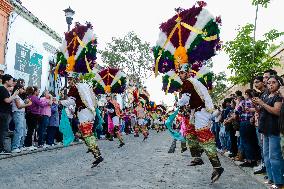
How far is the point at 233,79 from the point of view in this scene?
733 inches

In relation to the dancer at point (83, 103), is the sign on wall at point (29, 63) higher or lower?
higher

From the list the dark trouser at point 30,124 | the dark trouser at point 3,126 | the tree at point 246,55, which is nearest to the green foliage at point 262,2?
the tree at point 246,55

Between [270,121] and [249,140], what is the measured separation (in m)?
3.07

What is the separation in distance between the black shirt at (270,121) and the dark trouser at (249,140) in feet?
9.17

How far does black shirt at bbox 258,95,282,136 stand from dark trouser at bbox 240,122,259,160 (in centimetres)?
279

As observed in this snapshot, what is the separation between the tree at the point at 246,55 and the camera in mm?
18078

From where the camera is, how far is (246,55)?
60.2 ft

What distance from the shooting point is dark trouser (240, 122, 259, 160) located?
8.80 metres

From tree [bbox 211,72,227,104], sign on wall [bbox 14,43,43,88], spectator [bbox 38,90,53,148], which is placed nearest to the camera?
spectator [bbox 38,90,53,148]

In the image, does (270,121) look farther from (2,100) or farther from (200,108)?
(2,100)

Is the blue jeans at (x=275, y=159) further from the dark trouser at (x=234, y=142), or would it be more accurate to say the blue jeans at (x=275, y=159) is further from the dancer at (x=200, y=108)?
the dark trouser at (x=234, y=142)

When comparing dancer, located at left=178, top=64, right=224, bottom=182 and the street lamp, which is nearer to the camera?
dancer, located at left=178, top=64, right=224, bottom=182

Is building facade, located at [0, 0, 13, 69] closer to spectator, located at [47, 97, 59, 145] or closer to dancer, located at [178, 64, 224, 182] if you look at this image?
spectator, located at [47, 97, 59, 145]

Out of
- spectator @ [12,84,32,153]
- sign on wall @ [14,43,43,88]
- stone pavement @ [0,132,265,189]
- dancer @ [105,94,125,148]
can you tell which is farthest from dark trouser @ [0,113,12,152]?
sign on wall @ [14,43,43,88]
